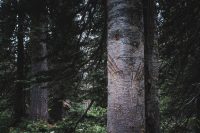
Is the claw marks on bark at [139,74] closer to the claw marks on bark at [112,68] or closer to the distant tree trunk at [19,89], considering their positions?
the claw marks on bark at [112,68]

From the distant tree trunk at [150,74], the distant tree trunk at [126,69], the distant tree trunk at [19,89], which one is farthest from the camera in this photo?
the distant tree trunk at [19,89]

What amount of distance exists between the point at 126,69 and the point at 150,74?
29.4 inches

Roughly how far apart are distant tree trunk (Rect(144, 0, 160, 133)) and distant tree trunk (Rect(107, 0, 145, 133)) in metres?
0.54

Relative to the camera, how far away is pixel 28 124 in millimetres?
12047

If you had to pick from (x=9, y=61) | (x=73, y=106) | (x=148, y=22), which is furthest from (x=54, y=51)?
(x=73, y=106)

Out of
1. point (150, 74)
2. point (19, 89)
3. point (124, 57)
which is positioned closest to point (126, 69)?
point (124, 57)

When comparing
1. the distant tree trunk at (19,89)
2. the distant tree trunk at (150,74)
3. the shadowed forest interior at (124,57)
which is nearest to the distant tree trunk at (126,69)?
the shadowed forest interior at (124,57)

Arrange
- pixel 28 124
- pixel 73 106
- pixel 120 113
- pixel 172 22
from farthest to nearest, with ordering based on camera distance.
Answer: pixel 73 106 → pixel 28 124 → pixel 172 22 → pixel 120 113

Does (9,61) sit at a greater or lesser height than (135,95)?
greater

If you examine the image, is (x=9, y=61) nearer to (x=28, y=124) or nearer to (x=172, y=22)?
(x=28, y=124)

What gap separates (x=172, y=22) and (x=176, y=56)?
50cm

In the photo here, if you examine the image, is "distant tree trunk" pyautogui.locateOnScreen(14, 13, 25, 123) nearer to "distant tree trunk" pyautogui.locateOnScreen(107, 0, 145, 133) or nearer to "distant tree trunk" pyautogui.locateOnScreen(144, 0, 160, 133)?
"distant tree trunk" pyautogui.locateOnScreen(144, 0, 160, 133)

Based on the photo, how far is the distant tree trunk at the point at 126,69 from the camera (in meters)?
3.27

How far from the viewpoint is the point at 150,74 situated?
397 cm
